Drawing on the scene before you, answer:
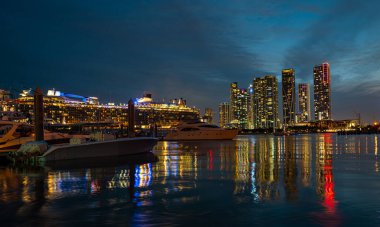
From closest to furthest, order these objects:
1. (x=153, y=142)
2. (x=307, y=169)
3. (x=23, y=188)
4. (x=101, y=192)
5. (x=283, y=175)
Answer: (x=101, y=192), (x=23, y=188), (x=283, y=175), (x=307, y=169), (x=153, y=142)

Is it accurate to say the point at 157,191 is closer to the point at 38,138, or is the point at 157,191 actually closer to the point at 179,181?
the point at 179,181

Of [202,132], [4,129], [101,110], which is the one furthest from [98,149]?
[101,110]

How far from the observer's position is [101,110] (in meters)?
137

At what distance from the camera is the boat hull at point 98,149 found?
28.4 m

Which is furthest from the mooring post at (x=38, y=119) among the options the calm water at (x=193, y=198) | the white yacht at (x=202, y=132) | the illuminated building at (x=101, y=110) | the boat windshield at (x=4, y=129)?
the illuminated building at (x=101, y=110)

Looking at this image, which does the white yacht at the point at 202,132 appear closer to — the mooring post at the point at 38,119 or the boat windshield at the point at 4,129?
the boat windshield at the point at 4,129

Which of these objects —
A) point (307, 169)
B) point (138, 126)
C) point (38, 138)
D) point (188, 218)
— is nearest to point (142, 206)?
point (188, 218)

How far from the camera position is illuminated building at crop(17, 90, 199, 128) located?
117938 millimetres

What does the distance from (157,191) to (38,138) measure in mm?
21686

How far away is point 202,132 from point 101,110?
5980 centimetres

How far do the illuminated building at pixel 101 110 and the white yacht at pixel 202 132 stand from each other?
2375cm

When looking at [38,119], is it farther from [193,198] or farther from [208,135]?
[208,135]

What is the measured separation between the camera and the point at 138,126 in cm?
14750

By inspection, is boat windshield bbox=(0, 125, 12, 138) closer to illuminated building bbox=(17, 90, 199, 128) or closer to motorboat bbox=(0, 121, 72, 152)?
motorboat bbox=(0, 121, 72, 152)
